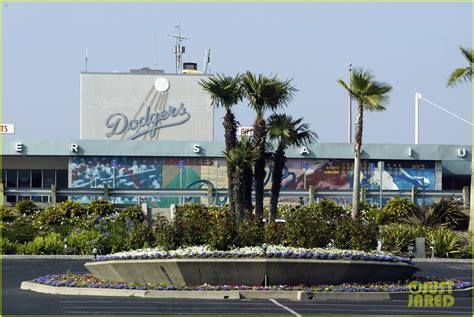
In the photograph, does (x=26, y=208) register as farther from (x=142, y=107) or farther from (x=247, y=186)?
(x=142, y=107)

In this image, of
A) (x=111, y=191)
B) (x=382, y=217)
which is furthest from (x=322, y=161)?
(x=382, y=217)

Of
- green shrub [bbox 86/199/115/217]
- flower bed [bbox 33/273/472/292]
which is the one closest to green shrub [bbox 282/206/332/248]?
flower bed [bbox 33/273/472/292]

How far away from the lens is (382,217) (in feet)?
150

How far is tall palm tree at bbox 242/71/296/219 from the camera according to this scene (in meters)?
31.6

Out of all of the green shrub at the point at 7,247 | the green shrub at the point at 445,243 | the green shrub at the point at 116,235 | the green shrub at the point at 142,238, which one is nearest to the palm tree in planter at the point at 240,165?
the green shrub at the point at 142,238

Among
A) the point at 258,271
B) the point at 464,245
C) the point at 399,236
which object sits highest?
the point at 258,271

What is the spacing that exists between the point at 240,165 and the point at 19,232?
14661 mm

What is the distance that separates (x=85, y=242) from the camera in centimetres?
4112

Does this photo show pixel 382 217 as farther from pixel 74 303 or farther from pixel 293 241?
pixel 74 303

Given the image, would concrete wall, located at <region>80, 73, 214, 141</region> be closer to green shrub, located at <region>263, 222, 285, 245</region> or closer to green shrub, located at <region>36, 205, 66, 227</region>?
green shrub, located at <region>36, 205, 66, 227</region>

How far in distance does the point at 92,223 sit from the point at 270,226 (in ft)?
58.1

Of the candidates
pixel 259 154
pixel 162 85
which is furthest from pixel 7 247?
pixel 162 85

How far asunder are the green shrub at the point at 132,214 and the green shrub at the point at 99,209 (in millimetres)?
535

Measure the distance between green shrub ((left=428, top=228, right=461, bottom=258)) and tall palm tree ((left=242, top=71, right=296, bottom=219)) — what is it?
12723 mm
